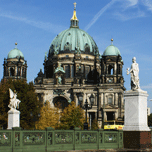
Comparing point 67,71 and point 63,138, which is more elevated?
point 67,71

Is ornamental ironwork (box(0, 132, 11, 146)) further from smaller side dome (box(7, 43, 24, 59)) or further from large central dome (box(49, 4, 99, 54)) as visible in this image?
large central dome (box(49, 4, 99, 54))

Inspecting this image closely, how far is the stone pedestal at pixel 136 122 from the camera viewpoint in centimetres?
2527

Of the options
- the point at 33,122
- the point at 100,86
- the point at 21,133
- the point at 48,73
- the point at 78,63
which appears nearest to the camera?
the point at 21,133

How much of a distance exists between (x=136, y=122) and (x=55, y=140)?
6.28m

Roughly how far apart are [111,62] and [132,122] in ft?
315

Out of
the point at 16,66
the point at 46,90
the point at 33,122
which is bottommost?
the point at 33,122

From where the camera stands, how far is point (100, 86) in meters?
119

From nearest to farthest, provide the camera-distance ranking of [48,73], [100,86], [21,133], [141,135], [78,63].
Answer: [21,133] → [141,135] → [100,86] → [78,63] → [48,73]

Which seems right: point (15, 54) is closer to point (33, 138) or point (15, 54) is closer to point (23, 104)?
point (23, 104)

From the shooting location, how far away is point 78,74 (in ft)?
410

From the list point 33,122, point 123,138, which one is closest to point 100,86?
point 33,122

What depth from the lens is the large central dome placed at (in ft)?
447

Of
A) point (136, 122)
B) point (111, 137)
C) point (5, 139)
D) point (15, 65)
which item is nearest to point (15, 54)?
point (15, 65)

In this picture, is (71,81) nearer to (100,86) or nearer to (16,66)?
(100,86)
